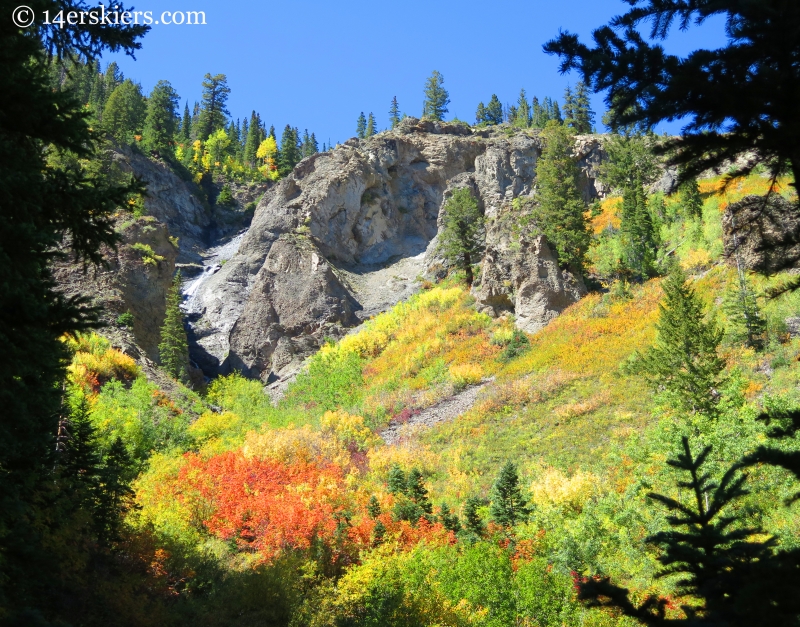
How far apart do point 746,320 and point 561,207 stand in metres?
16.0

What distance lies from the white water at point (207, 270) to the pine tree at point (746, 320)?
4381 centimetres

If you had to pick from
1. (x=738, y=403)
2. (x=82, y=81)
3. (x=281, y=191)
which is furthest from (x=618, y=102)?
(x=82, y=81)

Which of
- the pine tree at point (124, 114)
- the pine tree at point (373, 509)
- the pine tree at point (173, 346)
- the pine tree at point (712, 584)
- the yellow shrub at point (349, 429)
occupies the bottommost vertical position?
the pine tree at point (373, 509)

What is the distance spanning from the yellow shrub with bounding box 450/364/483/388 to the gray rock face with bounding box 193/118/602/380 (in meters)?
17.6

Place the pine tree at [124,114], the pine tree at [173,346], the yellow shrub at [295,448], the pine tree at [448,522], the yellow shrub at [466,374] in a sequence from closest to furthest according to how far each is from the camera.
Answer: the pine tree at [448,522] < the yellow shrub at [295,448] < the yellow shrub at [466,374] < the pine tree at [173,346] < the pine tree at [124,114]

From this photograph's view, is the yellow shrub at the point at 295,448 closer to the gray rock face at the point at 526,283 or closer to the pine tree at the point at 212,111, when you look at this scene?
the gray rock face at the point at 526,283

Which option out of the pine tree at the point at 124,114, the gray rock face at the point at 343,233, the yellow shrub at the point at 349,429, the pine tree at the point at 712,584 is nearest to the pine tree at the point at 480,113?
the gray rock face at the point at 343,233

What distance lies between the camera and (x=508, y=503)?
17.1m

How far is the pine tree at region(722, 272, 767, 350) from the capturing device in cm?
2495

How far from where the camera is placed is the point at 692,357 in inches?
834

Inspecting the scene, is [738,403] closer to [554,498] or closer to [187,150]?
[554,498]

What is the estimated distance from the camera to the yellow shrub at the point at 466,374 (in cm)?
3275

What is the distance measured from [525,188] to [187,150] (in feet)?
170

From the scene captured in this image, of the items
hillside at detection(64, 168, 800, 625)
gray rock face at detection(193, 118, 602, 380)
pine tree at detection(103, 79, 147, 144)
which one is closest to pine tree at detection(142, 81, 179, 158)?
pine tree at detection(103, 79, 147, 144)
